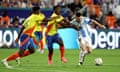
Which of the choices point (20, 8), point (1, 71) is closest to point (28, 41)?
point (1, 71)

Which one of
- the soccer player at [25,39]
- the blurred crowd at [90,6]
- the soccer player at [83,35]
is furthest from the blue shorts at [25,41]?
the blurred crowd at [90,6]

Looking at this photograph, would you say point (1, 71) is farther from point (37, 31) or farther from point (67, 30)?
point (67, 30)

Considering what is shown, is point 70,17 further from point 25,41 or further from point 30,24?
point 25,41

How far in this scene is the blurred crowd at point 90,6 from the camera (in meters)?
36.4

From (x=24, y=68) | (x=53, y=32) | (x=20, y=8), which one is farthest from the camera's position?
(x=20, y=8)

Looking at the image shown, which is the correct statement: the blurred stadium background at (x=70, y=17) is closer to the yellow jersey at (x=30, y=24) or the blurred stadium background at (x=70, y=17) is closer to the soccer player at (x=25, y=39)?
the yellow jersey at (x=30, y=24)

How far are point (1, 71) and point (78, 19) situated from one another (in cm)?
433

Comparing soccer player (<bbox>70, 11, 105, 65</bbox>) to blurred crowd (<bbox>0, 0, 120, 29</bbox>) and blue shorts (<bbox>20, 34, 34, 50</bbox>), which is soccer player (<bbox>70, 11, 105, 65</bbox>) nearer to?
blue shorts (<bbox>20, 34, 34, 50</bbox>)

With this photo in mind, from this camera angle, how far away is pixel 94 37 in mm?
34500

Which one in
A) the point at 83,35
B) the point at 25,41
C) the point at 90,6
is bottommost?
the point at 25,41

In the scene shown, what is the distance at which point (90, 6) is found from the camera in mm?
36750

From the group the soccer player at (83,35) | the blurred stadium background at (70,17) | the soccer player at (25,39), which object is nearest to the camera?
the soccer player at (25,39)

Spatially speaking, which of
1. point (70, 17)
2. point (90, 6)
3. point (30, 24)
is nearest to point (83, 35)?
point (30, 24)

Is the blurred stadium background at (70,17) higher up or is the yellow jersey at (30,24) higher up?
the blurred stadium background at (70,17)
